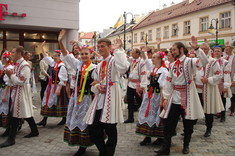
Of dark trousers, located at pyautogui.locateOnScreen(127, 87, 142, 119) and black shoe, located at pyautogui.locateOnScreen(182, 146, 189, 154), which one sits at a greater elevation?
dark trousers, located at pyautogui.locateOnScreen(127, 87, 142, 119)

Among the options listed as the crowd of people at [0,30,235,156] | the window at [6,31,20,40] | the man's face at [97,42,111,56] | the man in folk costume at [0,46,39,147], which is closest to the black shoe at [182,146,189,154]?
the crowd of people at [0,30,235,156]

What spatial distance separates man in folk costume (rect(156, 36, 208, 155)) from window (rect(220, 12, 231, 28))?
914 inches

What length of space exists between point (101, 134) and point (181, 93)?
61.7 inches

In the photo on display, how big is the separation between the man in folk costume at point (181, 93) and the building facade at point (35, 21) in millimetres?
10898

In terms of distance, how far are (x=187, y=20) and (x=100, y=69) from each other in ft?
93.6

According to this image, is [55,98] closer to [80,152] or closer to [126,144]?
[80,152]

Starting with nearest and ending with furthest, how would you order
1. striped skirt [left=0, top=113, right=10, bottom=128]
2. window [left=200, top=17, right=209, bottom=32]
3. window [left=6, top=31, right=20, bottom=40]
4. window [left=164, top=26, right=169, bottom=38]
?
striped skirt [left=0, top=113, right=10, bottom=128]
window [left=6, top=31, right=20, bottom=40]
window [left=200, top=17, right=209, bottom=32]
window [left=164, top=26, right=169, bottom=38]

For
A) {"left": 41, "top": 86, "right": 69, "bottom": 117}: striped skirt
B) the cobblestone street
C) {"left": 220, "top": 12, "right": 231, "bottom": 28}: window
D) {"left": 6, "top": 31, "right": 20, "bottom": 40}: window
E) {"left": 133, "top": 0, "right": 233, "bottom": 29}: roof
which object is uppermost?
{"left": 133, "top": 0, "right": 233, "bottom": 29}: roof

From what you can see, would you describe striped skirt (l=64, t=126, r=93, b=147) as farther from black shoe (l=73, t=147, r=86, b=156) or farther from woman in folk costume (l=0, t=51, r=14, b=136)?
woman in folk costume (l=0, t=51, r=14, b=136)

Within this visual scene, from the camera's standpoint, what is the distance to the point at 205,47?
547 cm

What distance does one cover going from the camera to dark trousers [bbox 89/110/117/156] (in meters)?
3.59

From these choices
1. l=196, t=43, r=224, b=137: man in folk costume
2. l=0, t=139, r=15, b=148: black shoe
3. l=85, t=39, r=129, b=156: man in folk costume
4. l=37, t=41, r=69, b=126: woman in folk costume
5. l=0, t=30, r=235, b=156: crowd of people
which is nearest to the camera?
l=85, t=39, r=129, b=156: man in folk costume

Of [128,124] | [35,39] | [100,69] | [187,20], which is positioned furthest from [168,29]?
[100,69]

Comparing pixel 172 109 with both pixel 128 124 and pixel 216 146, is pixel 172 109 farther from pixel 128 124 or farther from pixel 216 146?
pixel 128 124
